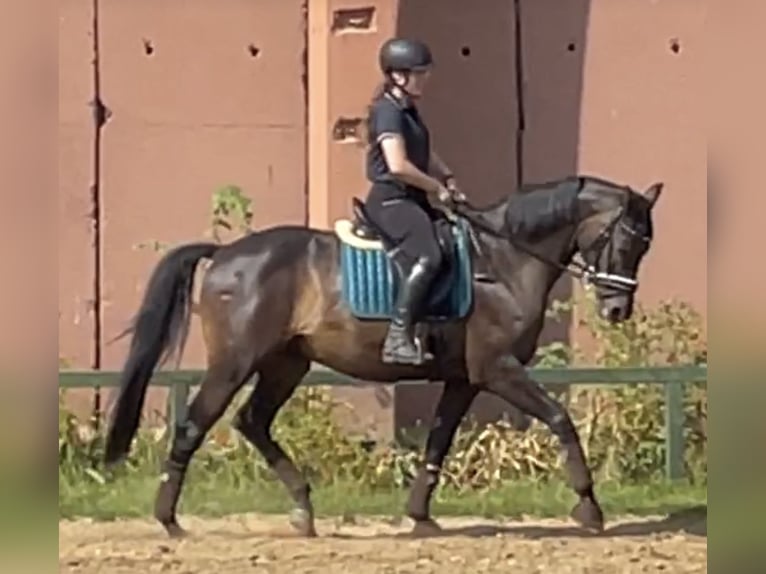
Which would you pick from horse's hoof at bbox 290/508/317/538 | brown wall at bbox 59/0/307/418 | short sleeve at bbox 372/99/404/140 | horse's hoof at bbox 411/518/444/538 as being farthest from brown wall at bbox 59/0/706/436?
short sleeve at bbox 372/99/404/140

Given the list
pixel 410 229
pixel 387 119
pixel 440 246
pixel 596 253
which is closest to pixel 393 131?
pixel 387 119

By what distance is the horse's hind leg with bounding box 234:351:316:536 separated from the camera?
26.2ft

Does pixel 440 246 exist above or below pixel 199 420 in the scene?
→ above

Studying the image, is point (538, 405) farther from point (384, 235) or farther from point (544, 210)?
point (384, 235)

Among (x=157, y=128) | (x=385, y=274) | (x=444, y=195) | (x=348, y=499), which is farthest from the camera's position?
(x=157, y=128)

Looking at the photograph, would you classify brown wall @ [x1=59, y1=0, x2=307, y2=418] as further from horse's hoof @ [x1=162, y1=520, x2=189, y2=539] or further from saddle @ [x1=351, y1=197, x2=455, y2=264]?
saddle @ [x1=351, y1=197, x2=455, y2=264]

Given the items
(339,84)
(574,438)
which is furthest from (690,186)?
(574,438)

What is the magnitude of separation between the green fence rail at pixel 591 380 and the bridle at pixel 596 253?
1.93 meters

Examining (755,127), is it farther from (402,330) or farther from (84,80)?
(84,80)

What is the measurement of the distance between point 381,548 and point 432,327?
0.98 meters

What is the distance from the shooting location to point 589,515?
7.79m

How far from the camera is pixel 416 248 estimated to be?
729cm

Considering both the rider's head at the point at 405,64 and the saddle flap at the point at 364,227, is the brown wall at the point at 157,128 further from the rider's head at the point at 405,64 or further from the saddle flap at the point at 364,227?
the rider's head at the point at 405,64

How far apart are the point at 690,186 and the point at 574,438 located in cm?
319
